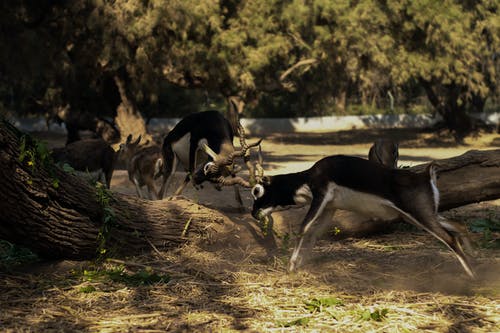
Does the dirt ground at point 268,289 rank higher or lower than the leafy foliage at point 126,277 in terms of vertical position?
lower

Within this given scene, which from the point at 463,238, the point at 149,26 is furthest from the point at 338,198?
the point at 149,26

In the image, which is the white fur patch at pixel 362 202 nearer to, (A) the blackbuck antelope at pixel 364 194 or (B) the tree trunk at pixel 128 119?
(A) the blackbuck antelope at pixel 364 194

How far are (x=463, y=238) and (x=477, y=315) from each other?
1485 mm

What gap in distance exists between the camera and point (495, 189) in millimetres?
9133

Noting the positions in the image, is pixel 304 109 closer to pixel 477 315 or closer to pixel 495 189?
pixel 495 189

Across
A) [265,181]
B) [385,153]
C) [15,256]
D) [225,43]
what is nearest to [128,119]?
[225,43]

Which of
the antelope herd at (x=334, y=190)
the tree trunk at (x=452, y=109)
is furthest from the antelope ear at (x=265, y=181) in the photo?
the tree trunk at (x=452, y=109)

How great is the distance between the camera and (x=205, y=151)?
8906 millimetres

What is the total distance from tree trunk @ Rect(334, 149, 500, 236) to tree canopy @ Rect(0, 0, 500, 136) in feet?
37.5

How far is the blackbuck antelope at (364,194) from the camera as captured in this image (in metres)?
6.91

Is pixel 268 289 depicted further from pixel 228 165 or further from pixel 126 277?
pixel 228 165

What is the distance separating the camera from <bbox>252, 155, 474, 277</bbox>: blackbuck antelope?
22.7 feet

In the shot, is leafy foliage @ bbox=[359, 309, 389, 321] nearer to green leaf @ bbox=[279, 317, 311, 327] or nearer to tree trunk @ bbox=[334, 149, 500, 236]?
green leaf @ bbox=[279, 317, 311, 327]

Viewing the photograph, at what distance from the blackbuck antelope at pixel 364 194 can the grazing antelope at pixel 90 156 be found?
627 cm
